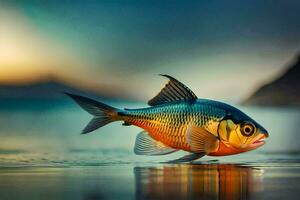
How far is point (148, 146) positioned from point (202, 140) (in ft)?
1.01

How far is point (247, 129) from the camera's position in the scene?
11.7ft

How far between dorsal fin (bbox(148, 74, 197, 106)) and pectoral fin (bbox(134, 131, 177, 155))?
177mm

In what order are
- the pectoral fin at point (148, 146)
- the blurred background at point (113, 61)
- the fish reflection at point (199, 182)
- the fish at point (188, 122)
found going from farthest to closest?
the blurred background at point (113, 61), the pectoral fin at point (148, 146), the fish at point (188, 122), the fish reflection at point (199, 182)

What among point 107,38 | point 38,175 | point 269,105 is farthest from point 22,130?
point 269,105

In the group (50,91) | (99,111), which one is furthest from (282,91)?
(50,91)

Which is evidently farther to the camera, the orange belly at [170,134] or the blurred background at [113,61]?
the blurred background at [113,61]

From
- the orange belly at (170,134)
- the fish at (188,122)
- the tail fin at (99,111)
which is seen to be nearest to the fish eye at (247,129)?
the fish at (188,122)

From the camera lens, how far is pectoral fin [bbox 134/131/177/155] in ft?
12.1

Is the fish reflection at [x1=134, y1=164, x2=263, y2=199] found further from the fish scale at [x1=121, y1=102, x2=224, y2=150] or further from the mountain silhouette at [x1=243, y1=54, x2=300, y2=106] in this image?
the mountain silhouette at [x1=243, y1=54, x2=300, y2=106]

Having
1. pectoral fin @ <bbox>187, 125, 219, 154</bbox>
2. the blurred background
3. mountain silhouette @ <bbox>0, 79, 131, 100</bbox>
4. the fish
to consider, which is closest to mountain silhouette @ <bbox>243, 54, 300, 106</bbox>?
the blurred background

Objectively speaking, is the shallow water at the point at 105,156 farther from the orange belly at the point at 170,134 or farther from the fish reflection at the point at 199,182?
the orange belly at the point at 170,134

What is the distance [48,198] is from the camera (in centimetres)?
290

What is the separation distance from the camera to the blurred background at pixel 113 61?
381cm

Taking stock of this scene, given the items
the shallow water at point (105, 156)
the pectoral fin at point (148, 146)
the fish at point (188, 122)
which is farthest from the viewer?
the pectoral fin at point (148, 146)
